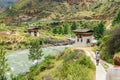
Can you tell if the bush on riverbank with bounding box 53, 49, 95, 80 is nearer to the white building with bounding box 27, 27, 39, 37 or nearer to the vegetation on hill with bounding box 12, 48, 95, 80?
the vegetation on hill with bounding box 12, 48, 95, 80

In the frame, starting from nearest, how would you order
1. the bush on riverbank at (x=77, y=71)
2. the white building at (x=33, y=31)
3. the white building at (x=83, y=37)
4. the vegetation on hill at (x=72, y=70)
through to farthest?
the bush on riverbank at (x=77, y=71) < the vegetation on hill at (x=72, y=70) < the white building at (x=83, y=37) < the white building at (x=33, y=31)

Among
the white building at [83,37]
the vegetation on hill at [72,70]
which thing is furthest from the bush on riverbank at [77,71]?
the white building at [83,37]

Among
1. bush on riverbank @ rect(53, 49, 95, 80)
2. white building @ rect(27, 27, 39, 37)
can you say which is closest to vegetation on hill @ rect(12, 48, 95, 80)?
bush on riverbank @ rect(53, 49, 95, 80)

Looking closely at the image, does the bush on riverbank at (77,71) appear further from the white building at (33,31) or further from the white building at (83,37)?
the white building at (33,31)

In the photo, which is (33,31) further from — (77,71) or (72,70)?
(77,71)

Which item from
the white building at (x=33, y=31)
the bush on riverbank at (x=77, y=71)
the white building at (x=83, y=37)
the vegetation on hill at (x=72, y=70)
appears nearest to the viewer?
the bush on riverbank at (x=77, y=71)

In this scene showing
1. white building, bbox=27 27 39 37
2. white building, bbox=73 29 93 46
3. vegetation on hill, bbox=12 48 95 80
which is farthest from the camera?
white building, bbox=27 27 39 37

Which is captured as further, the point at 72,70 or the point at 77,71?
the point at 72,70

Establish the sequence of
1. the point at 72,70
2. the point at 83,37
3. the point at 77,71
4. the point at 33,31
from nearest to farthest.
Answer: the point at 77,71, the point at 72,70, the point at 83,37, the point at 33,31

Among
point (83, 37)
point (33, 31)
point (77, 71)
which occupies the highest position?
point (77, 71)

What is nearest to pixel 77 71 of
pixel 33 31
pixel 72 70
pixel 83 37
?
pixel 72 70

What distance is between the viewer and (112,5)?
19512 centimetres

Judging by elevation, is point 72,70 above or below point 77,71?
below

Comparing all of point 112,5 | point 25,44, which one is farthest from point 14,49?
point 112,5
